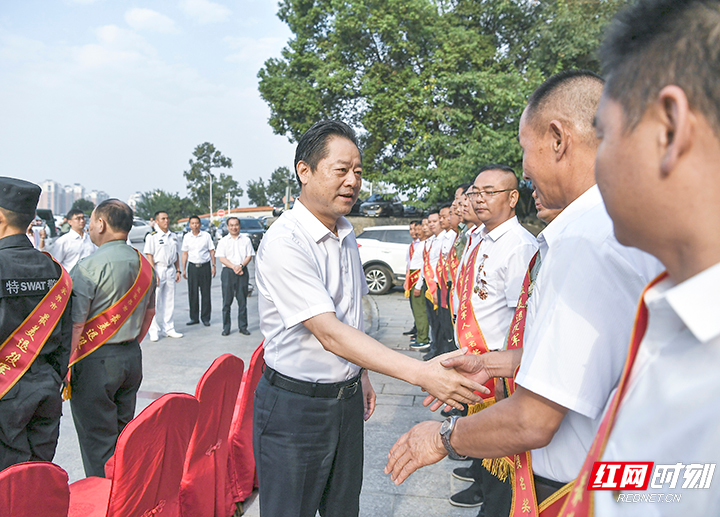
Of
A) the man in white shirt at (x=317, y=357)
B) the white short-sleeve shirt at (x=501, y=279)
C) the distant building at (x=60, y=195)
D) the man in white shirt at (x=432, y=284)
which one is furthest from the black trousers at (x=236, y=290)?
the distant building at (x=60, y=195)

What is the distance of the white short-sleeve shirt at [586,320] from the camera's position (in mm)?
986

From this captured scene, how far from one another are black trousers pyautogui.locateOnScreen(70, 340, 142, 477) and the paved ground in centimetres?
44

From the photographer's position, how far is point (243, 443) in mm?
2980

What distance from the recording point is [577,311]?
3.28 feet

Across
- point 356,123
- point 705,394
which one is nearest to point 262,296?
point 705,394

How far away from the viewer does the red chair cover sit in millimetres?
1817

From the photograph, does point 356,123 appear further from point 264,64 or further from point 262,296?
point 262,296

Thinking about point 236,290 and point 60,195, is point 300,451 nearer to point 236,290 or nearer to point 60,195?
point 236,290

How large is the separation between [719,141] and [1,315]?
282cm

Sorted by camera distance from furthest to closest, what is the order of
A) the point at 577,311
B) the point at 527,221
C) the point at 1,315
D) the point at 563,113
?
the point at 527,221, the point at 1,315, the point at 563,113, the point at 577,311

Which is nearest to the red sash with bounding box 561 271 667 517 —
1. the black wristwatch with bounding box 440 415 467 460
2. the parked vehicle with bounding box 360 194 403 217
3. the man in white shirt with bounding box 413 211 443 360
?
the black wristwatch with bounding box 440 415 467 460

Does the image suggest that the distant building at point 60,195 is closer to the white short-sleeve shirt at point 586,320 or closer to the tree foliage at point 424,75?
the tree foliage at point 424,75

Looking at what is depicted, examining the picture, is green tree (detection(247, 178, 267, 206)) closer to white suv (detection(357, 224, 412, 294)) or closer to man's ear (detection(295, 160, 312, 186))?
white suv (detection(357, 224, 412, 294))

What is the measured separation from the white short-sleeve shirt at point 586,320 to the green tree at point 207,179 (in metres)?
60.7
